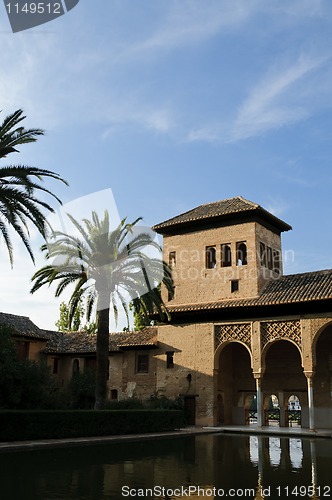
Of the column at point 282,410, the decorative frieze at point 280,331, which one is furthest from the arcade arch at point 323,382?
the column at point 282,410

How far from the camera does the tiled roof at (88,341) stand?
29297 millimetres

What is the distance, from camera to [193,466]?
38.0 ft

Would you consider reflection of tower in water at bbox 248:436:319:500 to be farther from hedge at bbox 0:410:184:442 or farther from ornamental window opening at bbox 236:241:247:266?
ornamental window opening at bbox 236:241:247:266

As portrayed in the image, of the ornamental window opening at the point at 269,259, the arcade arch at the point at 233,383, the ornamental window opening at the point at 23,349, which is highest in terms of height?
the ornamental window opening at the point at 269,259

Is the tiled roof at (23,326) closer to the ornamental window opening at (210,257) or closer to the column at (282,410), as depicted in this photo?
the ornamental window opening at (210,257)

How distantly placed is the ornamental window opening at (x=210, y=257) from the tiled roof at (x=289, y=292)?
2292mm

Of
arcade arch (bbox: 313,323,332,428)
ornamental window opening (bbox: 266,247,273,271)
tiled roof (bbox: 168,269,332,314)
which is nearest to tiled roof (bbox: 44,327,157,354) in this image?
tiled roof (bbox: 168,269,332,314)

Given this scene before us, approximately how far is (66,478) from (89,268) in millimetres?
12010

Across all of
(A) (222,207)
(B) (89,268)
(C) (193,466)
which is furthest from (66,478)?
(A) (222,207)

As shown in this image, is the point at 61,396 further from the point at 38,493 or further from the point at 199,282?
the point at 38,493

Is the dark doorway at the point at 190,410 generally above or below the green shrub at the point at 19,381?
below

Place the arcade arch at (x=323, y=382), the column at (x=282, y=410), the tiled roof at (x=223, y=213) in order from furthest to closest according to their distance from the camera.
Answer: the column at (x=282, y=410) < the tiled roof at (x=223, y=213) < the arcade arch at (x=323, y=382)

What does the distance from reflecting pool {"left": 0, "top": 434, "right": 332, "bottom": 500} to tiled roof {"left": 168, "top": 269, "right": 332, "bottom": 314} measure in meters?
7.98

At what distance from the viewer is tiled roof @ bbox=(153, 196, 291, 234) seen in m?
26.4
